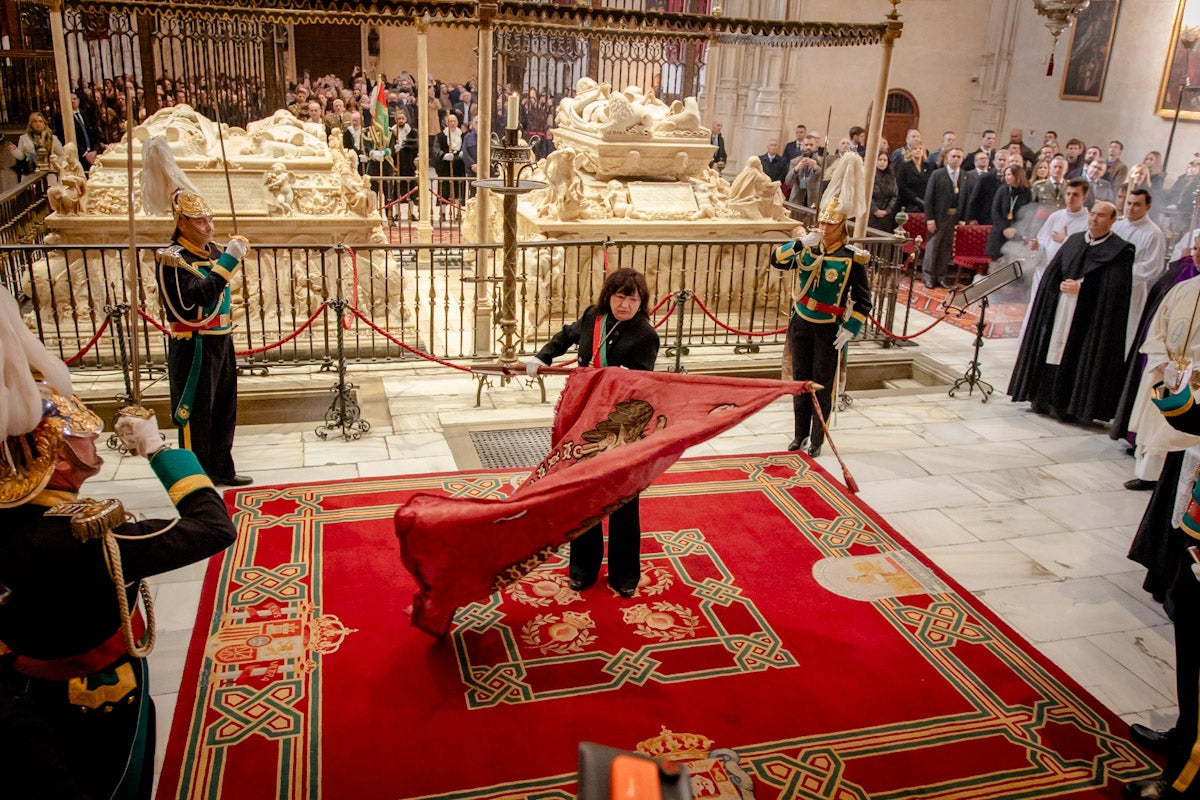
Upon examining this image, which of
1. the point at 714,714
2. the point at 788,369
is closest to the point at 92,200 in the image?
the point at 788,369

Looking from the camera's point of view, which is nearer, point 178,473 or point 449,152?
point 178,473

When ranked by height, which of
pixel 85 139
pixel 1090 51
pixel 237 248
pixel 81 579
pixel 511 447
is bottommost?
pixel 511 447

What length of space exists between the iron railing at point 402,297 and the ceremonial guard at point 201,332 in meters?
1.44

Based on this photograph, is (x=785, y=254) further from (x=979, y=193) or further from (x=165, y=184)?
(x=979, y=193)

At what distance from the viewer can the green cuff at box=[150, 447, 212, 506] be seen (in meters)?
2.88

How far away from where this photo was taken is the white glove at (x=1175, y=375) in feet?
13.9

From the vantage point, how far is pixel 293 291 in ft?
28.1

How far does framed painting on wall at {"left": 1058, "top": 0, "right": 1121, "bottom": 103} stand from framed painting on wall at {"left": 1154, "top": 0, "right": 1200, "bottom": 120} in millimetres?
1185

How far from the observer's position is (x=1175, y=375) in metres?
4.37

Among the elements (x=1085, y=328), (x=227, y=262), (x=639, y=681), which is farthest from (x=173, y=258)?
(x=1085, y=328)

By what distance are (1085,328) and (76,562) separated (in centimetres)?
771

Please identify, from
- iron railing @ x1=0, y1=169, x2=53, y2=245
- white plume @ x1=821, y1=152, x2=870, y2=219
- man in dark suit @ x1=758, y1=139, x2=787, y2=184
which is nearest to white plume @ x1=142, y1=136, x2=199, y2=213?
iron railing @ x1=0, y1=169, x2=53, y2=245

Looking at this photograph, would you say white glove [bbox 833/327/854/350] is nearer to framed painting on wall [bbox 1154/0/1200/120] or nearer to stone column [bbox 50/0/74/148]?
stone column [bbox 50/0/74/148]

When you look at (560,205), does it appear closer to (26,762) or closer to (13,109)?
(26,762)
